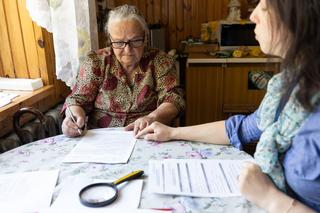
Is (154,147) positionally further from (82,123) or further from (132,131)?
(82,123)

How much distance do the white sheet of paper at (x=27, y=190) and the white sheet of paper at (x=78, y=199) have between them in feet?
0.12

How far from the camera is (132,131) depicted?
1.22 m

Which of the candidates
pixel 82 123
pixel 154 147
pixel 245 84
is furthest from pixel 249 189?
pixel 245 84

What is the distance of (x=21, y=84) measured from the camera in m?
1.74

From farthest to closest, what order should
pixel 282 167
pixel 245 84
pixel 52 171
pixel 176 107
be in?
pixel 245 84 < pixel 176 107 < pixel 52 171 < pixel 282 167

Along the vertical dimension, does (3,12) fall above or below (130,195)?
above

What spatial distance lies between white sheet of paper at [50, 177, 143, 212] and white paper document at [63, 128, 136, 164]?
0.43ft

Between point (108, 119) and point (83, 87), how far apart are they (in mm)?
202

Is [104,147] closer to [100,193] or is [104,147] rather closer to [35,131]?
[100,193]

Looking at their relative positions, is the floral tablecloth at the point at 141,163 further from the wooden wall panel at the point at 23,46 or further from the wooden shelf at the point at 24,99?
the wooden wall panel at the point at 23,46

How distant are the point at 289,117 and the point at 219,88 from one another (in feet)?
6.25

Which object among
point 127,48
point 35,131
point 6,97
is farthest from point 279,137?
point 6,97

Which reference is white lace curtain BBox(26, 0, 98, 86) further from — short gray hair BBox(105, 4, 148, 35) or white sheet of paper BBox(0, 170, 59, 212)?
white sheet of paper BBox(0, 170, 59, 212)

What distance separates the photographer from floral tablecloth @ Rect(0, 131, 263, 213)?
2.49ft
